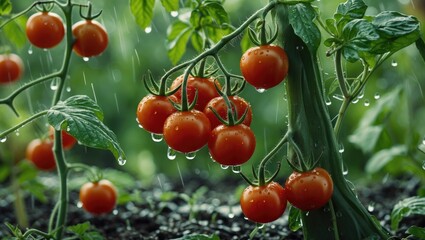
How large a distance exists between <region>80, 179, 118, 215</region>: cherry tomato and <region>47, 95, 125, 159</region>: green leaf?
0.62m

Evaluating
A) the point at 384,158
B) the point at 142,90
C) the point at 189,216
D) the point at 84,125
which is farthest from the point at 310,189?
the point at 142,90

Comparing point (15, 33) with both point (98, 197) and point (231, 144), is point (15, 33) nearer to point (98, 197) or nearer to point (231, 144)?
point (98, 197)

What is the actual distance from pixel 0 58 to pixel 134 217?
76cm

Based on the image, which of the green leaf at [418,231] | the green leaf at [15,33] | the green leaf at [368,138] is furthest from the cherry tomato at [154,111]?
the green leaf at [368,138]

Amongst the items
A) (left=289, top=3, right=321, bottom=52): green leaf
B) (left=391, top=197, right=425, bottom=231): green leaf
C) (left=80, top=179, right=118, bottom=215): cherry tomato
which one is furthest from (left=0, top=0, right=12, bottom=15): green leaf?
(left=391, top=197, right=425, bottom=231): green leaf

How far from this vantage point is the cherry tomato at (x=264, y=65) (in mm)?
1508

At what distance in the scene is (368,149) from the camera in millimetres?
2637

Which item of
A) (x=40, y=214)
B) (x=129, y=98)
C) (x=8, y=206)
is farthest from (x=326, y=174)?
(x=129, y=98)

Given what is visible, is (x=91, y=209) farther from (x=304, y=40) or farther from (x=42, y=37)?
(x=304, y=40)

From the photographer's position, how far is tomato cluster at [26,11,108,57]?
183 centimetres

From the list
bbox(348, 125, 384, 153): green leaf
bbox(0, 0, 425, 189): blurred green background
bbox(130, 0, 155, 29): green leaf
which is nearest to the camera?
bbox(130, 0, 155, 29): green leaf

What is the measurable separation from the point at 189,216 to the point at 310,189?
42.7 inches

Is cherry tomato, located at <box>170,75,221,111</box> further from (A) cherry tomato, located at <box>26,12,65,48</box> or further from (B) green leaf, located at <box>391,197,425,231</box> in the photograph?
(B) green leaf, located at <box>391,197,425,231</box>

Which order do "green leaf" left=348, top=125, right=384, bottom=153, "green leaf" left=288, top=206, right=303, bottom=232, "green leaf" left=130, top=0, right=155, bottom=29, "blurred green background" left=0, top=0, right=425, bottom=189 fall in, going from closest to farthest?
"green leaf" left=288, top=206, right=303, bottom=232, "green leaf" left=130, top=0, right=155, bottom=29, "green leaf" left=348, top=125, right=384, bottom=153, "blurred green background" left=0, top=0, right=425, bottom=189
